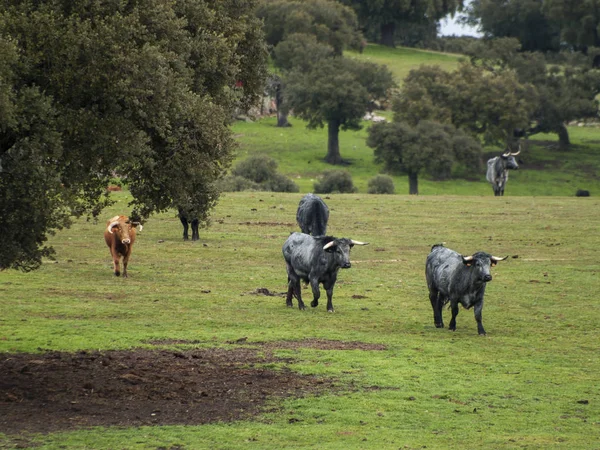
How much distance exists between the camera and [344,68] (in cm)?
9488

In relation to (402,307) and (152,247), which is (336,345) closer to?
(402,307)

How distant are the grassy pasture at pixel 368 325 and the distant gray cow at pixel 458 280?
1.97 feet

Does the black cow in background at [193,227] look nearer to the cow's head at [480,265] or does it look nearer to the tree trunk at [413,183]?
the cow's head at [480,265]

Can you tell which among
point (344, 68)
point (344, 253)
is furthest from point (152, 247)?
point (344, 68)

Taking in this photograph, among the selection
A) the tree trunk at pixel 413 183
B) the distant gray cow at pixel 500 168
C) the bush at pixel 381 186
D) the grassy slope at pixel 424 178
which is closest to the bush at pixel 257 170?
the bush at pixel 381 186

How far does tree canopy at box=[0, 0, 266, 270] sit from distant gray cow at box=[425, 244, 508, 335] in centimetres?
668

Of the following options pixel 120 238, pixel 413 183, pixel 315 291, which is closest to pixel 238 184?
pixel 413 183

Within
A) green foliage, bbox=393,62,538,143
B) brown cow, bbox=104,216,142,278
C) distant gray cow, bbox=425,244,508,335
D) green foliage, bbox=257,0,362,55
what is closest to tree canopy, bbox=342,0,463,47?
green foliage, bbox=257,0,362,55

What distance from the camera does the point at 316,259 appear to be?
77.7 ft

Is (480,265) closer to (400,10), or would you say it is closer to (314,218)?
(314,218)

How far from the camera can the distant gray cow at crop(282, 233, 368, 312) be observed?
2333cm

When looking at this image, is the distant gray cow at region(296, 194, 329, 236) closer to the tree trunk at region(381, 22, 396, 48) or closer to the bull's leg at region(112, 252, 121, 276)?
the bull's leg at region(112, 252, 121, 276)

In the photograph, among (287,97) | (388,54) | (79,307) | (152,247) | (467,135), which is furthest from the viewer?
(388,54)

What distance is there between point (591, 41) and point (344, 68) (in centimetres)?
3105
